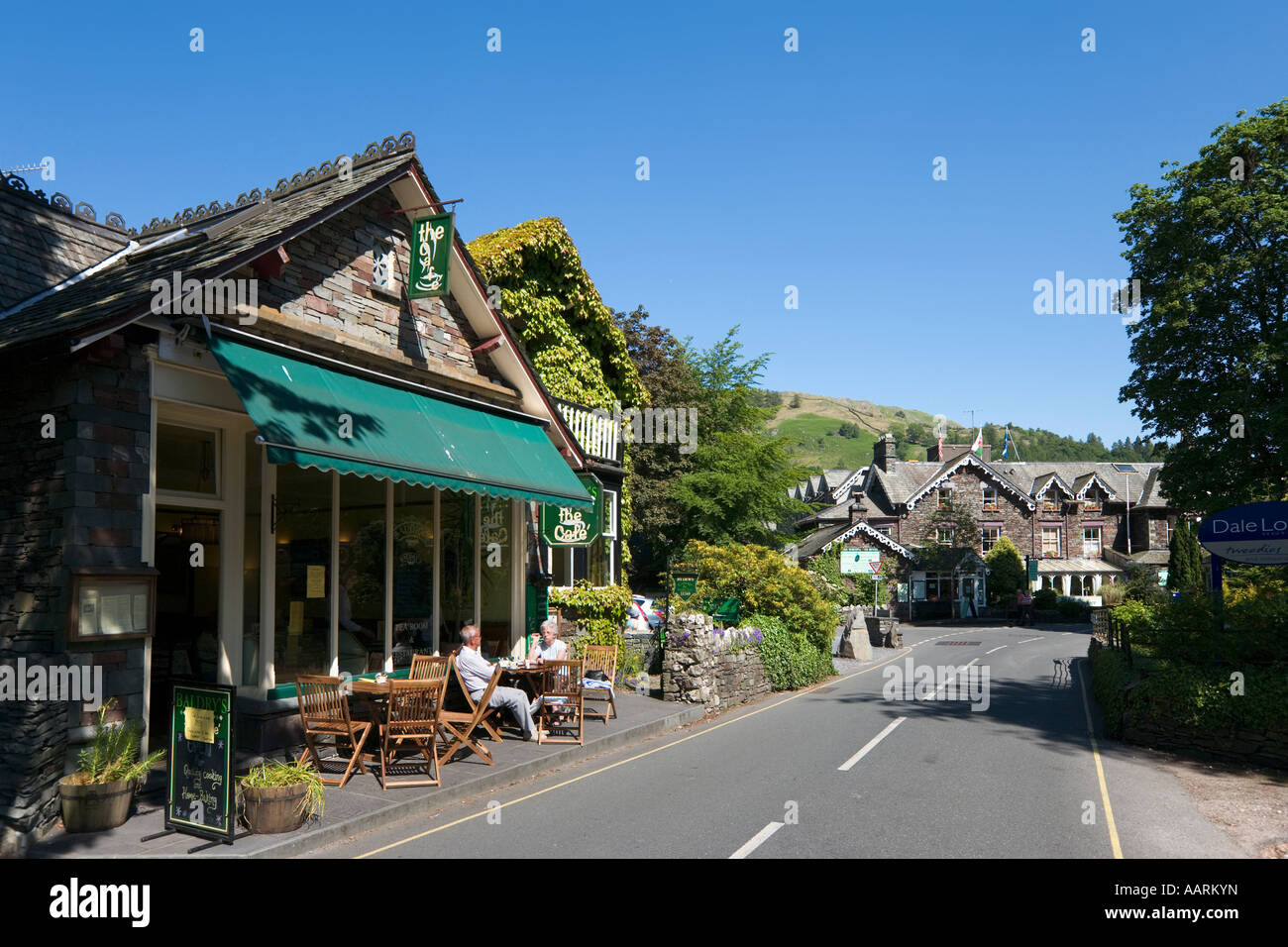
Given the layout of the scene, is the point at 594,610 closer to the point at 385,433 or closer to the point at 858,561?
the point at 385,433

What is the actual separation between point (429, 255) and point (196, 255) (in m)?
2.77

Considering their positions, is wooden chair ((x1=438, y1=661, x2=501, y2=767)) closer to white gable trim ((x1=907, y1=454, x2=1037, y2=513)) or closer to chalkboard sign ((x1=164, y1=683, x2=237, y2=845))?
chalkboard sign ((x1=164, y1=683, x2=237, y2=845))

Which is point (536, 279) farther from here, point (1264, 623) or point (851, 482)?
point (851, 482)

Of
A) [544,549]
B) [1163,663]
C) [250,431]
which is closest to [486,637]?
[544,549]

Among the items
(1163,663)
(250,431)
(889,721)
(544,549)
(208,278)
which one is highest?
A: (208,278)

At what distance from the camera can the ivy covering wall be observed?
23734 mm

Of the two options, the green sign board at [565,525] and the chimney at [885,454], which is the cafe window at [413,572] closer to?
the green sign board at [565,525]

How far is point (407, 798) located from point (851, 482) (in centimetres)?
5794

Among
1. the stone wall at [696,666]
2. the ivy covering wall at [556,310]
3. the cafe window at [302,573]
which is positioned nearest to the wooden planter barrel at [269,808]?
the cafe window at [302,573]

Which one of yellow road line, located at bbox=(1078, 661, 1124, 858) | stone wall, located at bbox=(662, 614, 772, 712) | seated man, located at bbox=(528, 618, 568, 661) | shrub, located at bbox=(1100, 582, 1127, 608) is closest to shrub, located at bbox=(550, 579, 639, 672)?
stone wall, located at bbox=(662, 614, 772, 712)

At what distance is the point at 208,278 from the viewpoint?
856 cm

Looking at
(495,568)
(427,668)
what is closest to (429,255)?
(495,568)

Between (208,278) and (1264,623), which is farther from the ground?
(208,278)
